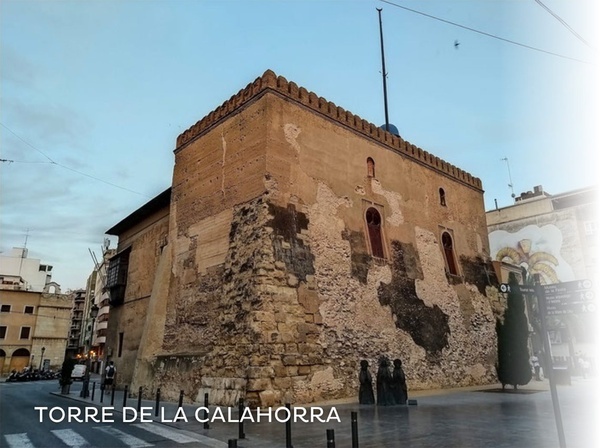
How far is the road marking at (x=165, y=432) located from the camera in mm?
6582

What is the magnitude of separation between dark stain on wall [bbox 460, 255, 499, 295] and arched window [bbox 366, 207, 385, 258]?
5.88 m

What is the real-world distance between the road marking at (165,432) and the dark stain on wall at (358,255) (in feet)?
23.3

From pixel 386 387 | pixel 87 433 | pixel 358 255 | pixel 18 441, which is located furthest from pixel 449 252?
pixel 18 441

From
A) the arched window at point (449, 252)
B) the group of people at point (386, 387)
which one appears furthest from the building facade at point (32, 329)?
the group of people at point (386, 387)

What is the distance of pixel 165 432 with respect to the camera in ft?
23.7

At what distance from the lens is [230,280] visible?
11.5 m

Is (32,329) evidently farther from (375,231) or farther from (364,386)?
(364,386)

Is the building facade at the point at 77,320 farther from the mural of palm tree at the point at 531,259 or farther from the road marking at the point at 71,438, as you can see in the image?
the road marking at the point at 71,438

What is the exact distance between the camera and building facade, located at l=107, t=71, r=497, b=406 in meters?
10.6

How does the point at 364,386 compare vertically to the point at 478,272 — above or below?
below

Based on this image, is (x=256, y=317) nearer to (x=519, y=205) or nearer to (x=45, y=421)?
(x=45, y=421)

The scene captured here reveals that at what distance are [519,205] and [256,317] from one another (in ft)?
101

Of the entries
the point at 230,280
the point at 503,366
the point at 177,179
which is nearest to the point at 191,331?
the point at 230,280

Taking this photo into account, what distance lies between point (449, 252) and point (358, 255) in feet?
22.0
